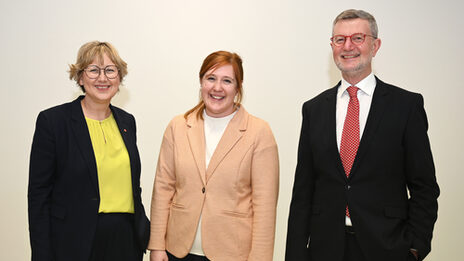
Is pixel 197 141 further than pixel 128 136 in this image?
No

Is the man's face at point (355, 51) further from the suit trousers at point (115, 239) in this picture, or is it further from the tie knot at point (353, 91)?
the suit trousers at point (115, 239)

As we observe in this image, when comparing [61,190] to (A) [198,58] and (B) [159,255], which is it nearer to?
(B) [159,255]

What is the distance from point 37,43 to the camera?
10.6 feet

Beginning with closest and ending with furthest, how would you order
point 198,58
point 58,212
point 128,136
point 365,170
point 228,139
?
point 365,170 < point 58,212 < point 228,139 < point 128,136 < point 198,58

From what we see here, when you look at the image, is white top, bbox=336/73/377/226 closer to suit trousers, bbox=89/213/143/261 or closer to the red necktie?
the red necktie

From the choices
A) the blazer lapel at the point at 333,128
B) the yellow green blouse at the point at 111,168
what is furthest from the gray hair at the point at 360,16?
the yellow green blouse at the point at 111,168

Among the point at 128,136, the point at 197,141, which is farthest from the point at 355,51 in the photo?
the point at 128,136

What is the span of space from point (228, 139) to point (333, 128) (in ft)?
1.76

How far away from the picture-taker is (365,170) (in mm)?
1875

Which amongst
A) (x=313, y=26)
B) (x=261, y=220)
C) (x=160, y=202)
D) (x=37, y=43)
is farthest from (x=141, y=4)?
(x=261, y=220)

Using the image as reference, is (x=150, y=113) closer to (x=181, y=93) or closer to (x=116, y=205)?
(x=181, y=93)

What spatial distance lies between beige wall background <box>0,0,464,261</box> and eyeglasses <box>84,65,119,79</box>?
1151 millimetres

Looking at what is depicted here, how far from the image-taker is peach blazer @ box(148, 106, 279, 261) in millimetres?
2016

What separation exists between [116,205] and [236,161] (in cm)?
67
